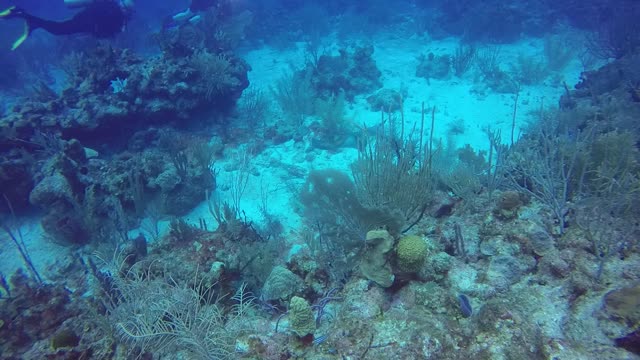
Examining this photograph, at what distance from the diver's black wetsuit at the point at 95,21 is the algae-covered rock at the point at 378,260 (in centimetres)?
1146

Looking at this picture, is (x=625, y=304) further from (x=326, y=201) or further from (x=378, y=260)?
(x=326, y=201)

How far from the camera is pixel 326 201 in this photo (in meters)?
5.55

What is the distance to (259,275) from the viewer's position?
168 inches

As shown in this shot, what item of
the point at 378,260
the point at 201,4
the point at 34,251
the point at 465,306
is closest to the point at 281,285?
the point at 378,260

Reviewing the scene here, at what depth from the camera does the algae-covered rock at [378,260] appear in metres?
2.94

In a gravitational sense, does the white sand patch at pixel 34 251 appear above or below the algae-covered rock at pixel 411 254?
below

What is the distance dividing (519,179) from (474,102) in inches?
272

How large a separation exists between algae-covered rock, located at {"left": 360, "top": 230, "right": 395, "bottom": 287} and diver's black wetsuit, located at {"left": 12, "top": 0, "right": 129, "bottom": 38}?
451 inches

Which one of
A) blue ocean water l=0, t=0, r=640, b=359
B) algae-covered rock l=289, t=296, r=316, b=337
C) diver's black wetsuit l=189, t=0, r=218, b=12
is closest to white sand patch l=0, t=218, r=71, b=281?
blue ocean water l=0, t=0, r=640, b=359

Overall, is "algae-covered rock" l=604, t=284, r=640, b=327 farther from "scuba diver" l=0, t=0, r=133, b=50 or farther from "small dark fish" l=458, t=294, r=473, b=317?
"scuba diver" l=0, t=0, r=133, b=50

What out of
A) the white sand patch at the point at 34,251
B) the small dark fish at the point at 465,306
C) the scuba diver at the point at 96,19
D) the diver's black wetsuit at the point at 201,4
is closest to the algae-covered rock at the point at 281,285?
the small dark fish at the point at 465,306

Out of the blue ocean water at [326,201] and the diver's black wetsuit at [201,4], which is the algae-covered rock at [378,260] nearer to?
the blue ocean water at [326,201]

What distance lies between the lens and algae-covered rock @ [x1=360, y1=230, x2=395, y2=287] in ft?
9.66

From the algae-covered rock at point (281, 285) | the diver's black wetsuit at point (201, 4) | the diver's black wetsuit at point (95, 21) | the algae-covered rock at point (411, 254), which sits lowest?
the algae-covered rock at point (281, 285)
